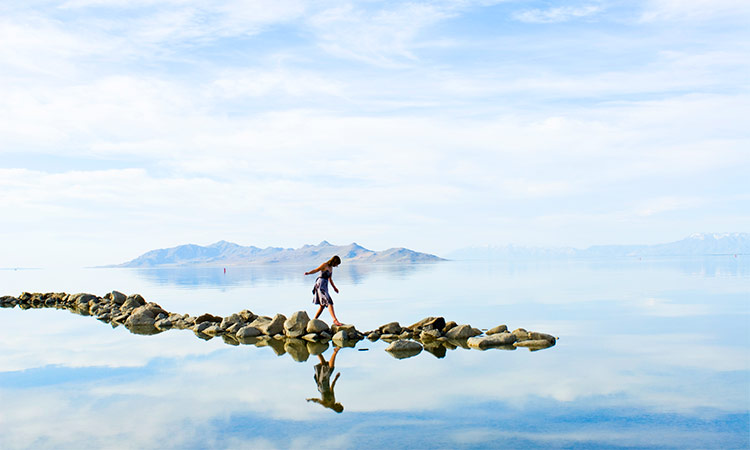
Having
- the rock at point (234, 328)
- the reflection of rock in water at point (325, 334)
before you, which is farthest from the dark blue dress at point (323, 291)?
the rock at point (234, 328)

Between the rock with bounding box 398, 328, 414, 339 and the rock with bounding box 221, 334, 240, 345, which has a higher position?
the rock with bounding box 398, 328, 414, 339

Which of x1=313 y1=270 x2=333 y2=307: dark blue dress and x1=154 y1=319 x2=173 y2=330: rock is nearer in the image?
x1=313 y1=270 x2=333 y2=307: dark blue dress

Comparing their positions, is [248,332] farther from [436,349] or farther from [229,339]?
[436,349]

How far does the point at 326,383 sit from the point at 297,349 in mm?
5286

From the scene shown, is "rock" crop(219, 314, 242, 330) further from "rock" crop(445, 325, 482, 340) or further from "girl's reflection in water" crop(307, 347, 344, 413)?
"rock" crop(445, 325, 482, 340)

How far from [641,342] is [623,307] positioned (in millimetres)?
12405

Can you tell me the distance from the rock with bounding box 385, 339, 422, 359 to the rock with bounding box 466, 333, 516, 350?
1.97 m

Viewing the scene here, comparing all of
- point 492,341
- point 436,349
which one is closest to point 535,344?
point 492,341

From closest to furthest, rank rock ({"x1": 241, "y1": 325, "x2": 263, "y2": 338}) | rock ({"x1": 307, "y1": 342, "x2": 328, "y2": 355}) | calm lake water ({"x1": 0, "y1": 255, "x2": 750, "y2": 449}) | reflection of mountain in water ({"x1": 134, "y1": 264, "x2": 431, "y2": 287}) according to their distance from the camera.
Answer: calm lake water ({"x1": 0, "y1": 255, "x2": 750, "y2": 449})
rock ({"x1": 307, "y1": 342, "x2": 328, "y2": 355})
rock ({"x1": 241, "y1": 325, "x2": 263, "y2": 338})
reflection of mountain in water ({"x1": 134, "y1": 264, "x2": 431, "y2": 287})

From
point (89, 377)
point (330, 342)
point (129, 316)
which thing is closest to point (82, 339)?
point (129, 316)

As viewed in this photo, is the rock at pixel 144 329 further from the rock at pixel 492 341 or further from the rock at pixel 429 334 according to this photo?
the rock at pixel 492 341

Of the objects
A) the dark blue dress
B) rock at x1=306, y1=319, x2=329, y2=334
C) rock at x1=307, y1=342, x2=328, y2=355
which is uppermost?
the dark blue dress

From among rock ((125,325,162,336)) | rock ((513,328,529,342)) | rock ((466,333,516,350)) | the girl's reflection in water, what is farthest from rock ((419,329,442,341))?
rock ((125,325,162,336))

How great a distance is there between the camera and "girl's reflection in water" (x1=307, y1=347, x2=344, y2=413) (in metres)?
12.2
